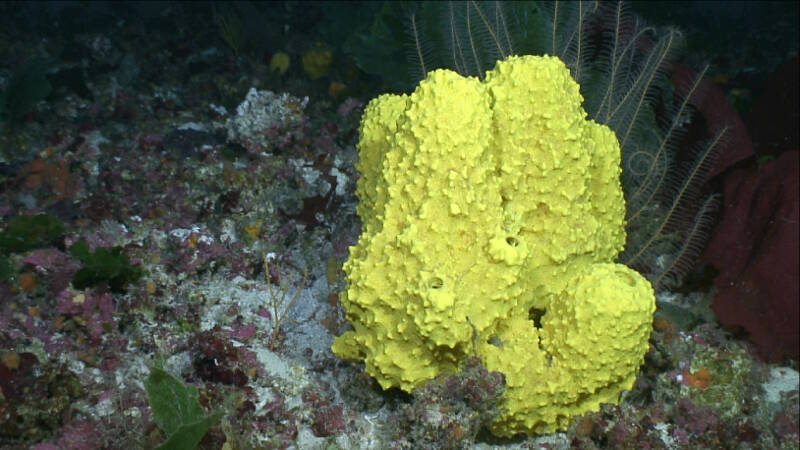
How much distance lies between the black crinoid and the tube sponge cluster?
38.7 inches

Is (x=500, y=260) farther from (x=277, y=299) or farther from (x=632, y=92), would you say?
(x=632, y=92)

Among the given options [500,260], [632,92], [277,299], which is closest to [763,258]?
[632,92]

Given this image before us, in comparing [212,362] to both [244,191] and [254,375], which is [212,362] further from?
[244,191]

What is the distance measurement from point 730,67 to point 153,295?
7.48 m

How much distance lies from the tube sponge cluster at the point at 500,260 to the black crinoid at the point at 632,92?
983 millimetres

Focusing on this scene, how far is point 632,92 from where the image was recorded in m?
3.83

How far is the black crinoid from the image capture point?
150 inches

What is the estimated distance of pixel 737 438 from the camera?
3152 mm

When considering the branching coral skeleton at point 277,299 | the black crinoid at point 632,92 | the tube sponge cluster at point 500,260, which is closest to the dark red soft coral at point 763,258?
the black crinoid at point 632,92

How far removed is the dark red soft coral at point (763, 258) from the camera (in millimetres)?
3734

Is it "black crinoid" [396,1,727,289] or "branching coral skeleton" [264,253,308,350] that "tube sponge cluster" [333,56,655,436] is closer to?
"branching coral skeleton" [264,253,308,350]

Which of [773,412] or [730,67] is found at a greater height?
[730,67]

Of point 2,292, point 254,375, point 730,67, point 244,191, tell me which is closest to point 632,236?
point 254,375

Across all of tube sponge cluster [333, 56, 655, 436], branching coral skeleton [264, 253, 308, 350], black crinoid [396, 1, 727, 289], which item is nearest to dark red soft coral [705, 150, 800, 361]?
black crinoid [396, 1, 727, 289]
